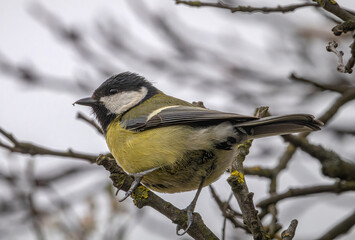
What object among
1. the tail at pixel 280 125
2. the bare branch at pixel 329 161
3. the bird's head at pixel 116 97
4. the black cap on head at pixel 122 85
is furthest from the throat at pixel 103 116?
the bare branch at pixel 329 161

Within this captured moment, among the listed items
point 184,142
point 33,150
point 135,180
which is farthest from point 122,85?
point 135,180

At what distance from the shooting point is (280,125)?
2.49 meters

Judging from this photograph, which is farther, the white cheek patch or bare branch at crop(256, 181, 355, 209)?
the white cheek patch

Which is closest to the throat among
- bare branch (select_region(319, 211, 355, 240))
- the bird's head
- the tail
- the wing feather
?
the bird's head

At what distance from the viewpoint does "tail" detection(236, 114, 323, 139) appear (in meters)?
2.37

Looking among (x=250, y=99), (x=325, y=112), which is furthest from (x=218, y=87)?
(x=325, y=112)

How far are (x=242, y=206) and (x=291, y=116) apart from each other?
55 cm

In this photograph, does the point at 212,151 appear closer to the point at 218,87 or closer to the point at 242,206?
the point at 242,206

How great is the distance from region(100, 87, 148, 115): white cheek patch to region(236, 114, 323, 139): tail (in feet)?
3.71

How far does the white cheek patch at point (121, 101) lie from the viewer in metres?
3.43

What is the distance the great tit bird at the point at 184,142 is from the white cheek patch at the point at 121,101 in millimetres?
416

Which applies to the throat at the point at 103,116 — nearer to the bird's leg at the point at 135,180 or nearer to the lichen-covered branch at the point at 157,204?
the bird's leg at the point at 135,180

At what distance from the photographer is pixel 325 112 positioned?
3.40m

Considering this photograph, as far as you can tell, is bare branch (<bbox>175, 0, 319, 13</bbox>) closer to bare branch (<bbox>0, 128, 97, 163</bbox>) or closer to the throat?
the throat
